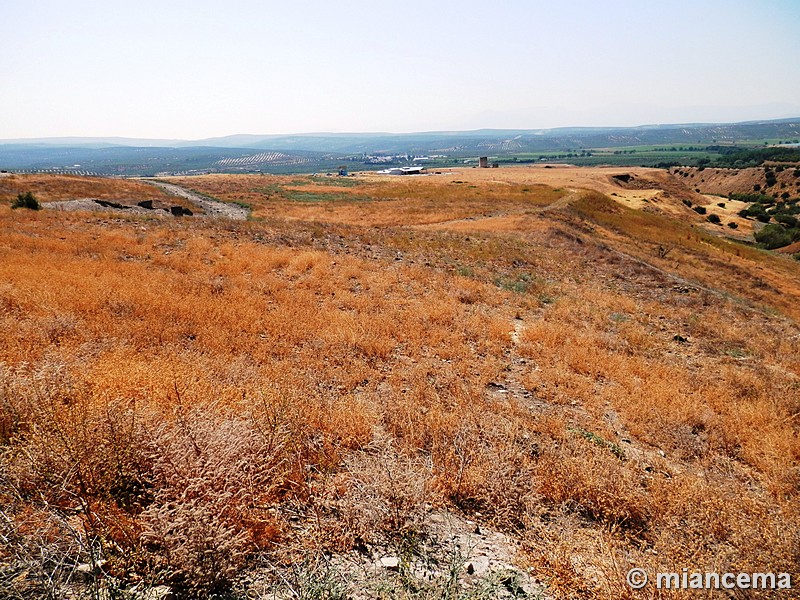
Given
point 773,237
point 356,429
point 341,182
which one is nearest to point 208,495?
point 356,429

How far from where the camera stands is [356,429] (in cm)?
545

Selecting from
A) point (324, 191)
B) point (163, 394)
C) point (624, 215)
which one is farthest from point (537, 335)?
point (324, 191)

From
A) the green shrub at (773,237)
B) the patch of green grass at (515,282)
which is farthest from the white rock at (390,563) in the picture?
the green shrub at (773,237)

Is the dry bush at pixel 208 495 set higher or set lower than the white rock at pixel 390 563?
higher

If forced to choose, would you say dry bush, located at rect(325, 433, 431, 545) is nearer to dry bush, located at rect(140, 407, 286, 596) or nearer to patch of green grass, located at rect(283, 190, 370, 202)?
dry bush, located at rect(140, 407, 286, 596)

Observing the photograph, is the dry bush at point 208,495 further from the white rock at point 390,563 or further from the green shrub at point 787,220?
the green shrub at point 787,220

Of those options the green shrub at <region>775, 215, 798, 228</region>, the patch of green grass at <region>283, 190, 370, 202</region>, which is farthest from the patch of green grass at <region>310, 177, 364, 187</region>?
the green shrub at <region>775, 215, 798, 228</region>

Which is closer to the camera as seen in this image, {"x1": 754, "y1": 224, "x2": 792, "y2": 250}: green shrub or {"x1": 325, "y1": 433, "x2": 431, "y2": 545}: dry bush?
{"x1": 325, "y1": 433, "x2": 431, "y2": 545}: dry bush

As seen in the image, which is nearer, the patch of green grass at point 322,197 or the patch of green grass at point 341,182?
the patch of green grass at point 322,197

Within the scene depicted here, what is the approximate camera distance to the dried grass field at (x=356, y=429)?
331 cm

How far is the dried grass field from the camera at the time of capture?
3309 mm

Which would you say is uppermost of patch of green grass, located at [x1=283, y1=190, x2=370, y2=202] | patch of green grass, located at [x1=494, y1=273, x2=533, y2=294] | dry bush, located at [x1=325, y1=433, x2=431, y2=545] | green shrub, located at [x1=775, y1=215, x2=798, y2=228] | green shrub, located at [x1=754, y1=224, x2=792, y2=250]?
patch of green grass, located at [x1=283, y1=190, x2=370, y2=202]

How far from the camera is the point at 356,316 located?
10.2 meters

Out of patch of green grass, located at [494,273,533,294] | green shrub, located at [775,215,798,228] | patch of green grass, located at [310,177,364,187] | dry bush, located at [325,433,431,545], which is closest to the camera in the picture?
dry bush, located at [325,433,431,545]
